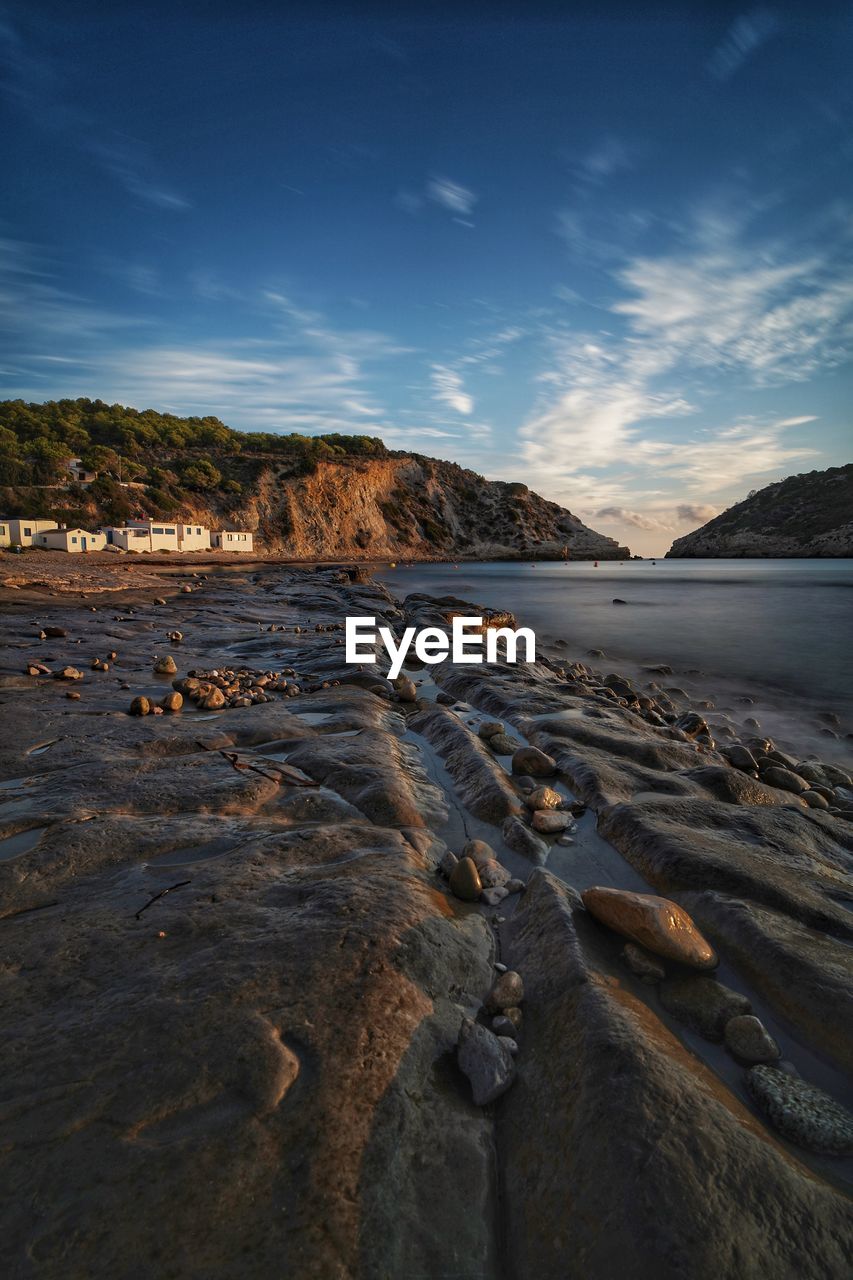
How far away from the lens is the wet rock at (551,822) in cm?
473

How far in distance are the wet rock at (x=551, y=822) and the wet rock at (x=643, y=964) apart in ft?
5.40

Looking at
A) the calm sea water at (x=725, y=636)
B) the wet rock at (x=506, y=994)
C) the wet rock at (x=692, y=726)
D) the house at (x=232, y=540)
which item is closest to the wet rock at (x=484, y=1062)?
the wet rock at (x=506, y=994)

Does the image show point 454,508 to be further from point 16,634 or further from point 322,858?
point 322,858

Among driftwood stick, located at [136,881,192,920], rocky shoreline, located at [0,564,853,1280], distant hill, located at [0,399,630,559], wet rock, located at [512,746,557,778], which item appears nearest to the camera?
rocky shoreline, located at [0,564,853,1280]

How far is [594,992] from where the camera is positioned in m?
2.59

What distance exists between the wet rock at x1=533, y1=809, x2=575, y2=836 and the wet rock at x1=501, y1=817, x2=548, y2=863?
114 millimetres

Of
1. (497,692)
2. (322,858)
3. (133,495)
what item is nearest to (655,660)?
(497,692)

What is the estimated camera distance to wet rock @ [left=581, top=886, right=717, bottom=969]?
299 centimetres

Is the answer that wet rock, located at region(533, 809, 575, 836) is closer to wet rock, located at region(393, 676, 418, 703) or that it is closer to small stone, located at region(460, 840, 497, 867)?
small stone, located at region(460, 840, 497, 867)

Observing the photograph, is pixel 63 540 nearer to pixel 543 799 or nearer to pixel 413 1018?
pixel 543 799

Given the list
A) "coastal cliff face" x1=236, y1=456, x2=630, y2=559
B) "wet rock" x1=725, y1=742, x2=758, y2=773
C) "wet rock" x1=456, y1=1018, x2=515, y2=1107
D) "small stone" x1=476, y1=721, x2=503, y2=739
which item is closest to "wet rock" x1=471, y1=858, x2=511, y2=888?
"wet rock" x1=456, y1=1018, x2=515, y2=1107

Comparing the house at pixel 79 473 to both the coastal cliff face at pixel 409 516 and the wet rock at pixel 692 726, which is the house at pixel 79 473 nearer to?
the coastal cliff face at pixel 409 516

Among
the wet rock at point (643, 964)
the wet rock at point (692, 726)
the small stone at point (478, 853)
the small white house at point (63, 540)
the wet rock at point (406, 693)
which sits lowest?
the wet rock at point (692, 726)

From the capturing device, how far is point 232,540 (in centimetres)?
6569
